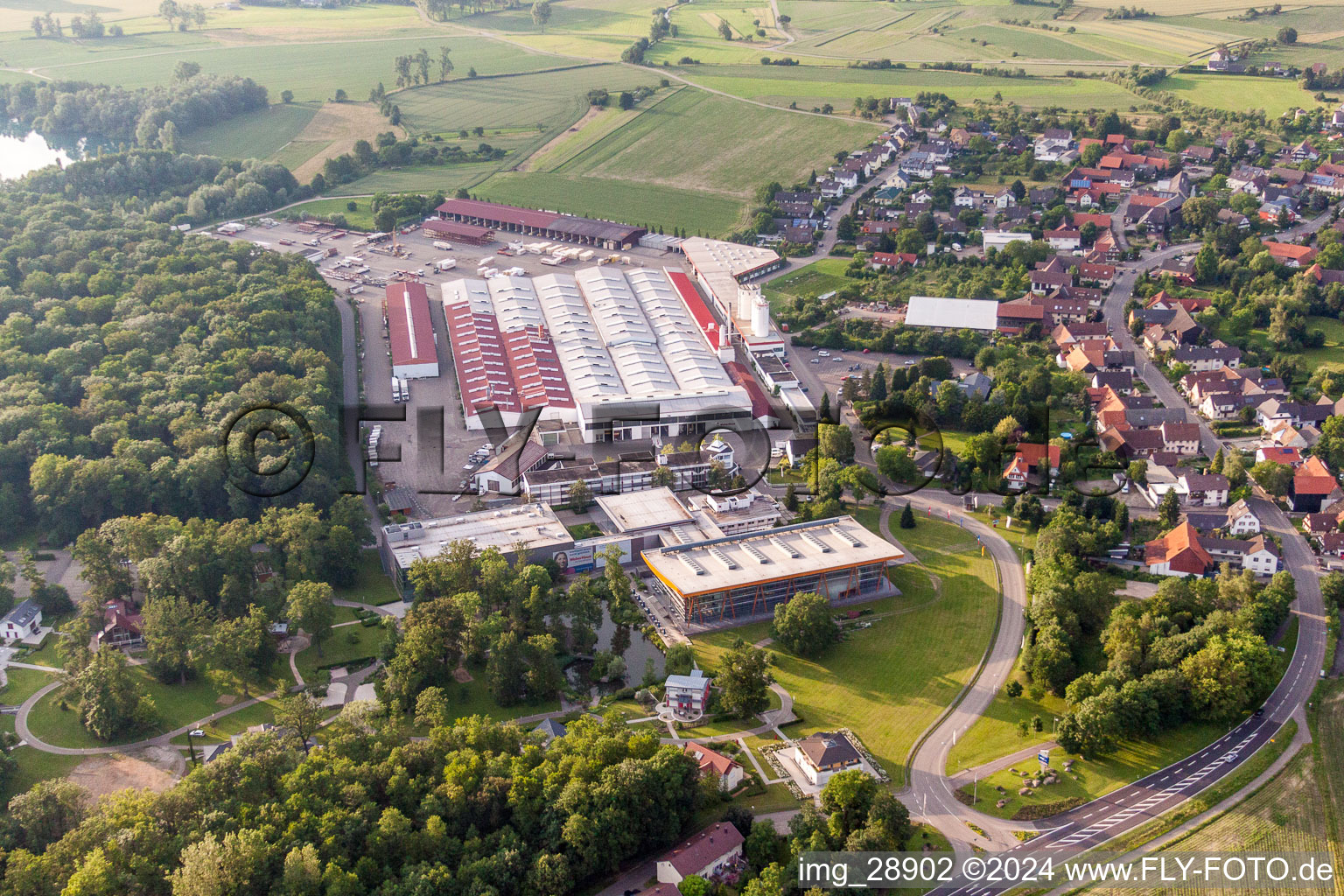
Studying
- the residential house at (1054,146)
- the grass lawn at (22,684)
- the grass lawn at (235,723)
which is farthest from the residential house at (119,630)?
the residential house at (1054,146)

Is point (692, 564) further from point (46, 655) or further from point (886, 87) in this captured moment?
point (886, 87)

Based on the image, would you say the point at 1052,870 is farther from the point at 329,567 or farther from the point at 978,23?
the point at 978,23

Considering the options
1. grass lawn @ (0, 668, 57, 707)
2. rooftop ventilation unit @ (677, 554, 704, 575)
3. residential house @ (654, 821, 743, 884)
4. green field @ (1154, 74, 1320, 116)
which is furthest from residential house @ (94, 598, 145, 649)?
green field @ (1154, 74, 1320, 116)

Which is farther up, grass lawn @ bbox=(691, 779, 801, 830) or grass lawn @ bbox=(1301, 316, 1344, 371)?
grass lawn @ bbox=(1301, 316, 1344, 371)

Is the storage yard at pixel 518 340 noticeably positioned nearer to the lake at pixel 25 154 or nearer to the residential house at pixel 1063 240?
the residential house at pixel 1063 240

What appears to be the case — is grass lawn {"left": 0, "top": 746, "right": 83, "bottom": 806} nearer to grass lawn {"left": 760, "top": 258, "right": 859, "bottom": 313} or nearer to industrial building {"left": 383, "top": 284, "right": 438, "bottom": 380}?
industrial building {"left": 383, "top": 284, "right": 438, "bottom": 380}

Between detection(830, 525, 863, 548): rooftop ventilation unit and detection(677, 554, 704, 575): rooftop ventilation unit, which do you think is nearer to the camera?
detection(677, 554, 704, 575): rooftop ventilation unit

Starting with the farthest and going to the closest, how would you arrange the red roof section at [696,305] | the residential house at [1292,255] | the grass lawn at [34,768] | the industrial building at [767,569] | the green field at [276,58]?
1. the green field at [276,58]
2. the residential house at [1292,255]
3. the red roof section at [696,305]
4. the industrial building at [767,569]
5. the grass lawn at [34,768]
